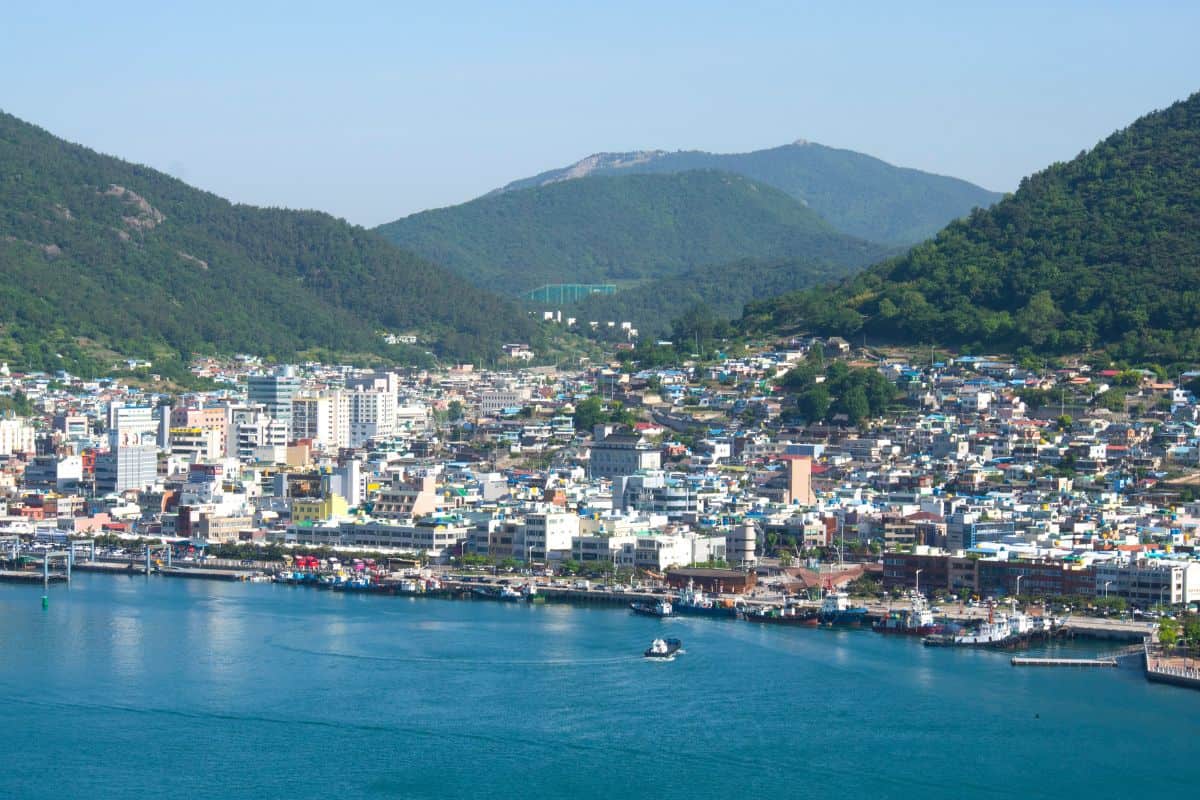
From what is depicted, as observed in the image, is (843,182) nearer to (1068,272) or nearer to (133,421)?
(1068,272)

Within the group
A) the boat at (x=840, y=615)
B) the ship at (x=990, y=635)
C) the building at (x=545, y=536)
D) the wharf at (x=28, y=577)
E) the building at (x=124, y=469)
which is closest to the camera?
the ship at (x=990, y=635)

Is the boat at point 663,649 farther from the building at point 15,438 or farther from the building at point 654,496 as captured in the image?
the building at point 15,438

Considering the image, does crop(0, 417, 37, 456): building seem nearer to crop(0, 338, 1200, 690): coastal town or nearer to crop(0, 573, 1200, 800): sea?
crop(0, 338, 1200, 690): coastal town

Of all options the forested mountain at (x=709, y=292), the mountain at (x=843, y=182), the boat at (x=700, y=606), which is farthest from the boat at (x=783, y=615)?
the mountain at (x=843, y=182)

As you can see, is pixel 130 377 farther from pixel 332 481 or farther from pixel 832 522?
pixel 832 522

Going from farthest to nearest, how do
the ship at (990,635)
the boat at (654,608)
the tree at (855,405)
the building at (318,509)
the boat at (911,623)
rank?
the tree at (855,405)
the building at (318,509)
the boat at (654,608)
the boat at (911,623)
the ship at (990,635)

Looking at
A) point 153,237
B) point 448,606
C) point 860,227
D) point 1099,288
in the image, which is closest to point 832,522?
point 448,606

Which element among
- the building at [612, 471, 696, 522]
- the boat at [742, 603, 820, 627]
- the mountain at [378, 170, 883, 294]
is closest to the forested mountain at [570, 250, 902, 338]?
the mountain at [378, 170, 883, 294]
